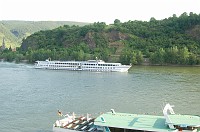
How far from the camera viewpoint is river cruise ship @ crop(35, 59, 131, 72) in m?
104

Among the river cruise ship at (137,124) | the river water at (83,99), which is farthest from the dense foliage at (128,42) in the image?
the river cruise ship at (137,124)

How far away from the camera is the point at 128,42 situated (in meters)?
157

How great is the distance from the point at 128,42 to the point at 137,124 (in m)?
128

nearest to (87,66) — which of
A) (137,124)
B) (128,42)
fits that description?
(128,42)

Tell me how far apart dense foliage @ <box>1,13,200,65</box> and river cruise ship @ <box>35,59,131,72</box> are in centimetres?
2218

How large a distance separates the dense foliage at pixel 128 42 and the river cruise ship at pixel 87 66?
72.8ft

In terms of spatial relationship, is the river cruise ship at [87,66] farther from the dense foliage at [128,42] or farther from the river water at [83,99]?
the river water at [83,99]

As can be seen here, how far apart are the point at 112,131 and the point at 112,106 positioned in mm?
17184

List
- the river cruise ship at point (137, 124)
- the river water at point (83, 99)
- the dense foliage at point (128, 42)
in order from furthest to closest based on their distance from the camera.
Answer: the dense foliage at point (128, 42), the river water at point (83, 99), the river cruise ship at point (137, 124)

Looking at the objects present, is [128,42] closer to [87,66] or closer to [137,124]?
[87,66]

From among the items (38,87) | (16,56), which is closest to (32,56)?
(16,56)

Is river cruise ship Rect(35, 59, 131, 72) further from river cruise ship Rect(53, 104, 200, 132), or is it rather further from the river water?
river cruise ship Rect(53, 104, 200, 132)

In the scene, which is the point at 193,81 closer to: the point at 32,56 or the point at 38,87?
the point at 38,87

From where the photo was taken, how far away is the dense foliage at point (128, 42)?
419 ft
